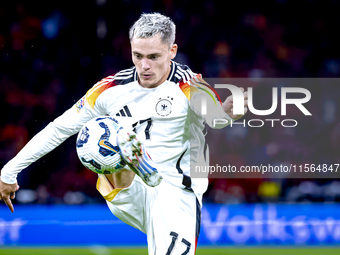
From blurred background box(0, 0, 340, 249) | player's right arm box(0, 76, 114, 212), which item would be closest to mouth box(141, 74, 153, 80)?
player's right arm box(0, 76, 114, 212)

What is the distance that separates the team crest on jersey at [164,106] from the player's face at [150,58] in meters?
0.12

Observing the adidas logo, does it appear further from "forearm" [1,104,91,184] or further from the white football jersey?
"forearm" [1,104,91,184]

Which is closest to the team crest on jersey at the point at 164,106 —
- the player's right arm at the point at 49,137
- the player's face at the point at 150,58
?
the player's face at the point at 150,58

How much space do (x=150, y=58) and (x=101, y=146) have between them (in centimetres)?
67

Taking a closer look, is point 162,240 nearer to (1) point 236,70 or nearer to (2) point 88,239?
(2) point 88,239

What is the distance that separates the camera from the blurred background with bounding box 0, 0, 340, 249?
6645 millimetres

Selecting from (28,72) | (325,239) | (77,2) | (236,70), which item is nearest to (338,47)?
(236,70)

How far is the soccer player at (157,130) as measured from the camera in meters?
2.77

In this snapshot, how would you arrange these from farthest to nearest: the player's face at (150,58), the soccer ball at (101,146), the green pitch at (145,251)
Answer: the green pitch at (145,251), the player's face at (150,58), the soccer ball at (101,146)

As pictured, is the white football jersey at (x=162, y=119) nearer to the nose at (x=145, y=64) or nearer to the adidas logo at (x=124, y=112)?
the adidas logo at (x=124, y=112)

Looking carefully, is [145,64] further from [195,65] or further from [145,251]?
[195,65]

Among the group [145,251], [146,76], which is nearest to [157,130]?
[146,76]

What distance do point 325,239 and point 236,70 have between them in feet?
10.4

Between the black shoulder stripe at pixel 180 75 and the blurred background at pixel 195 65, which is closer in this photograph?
the black shoulder stripe at pixel 180 75
